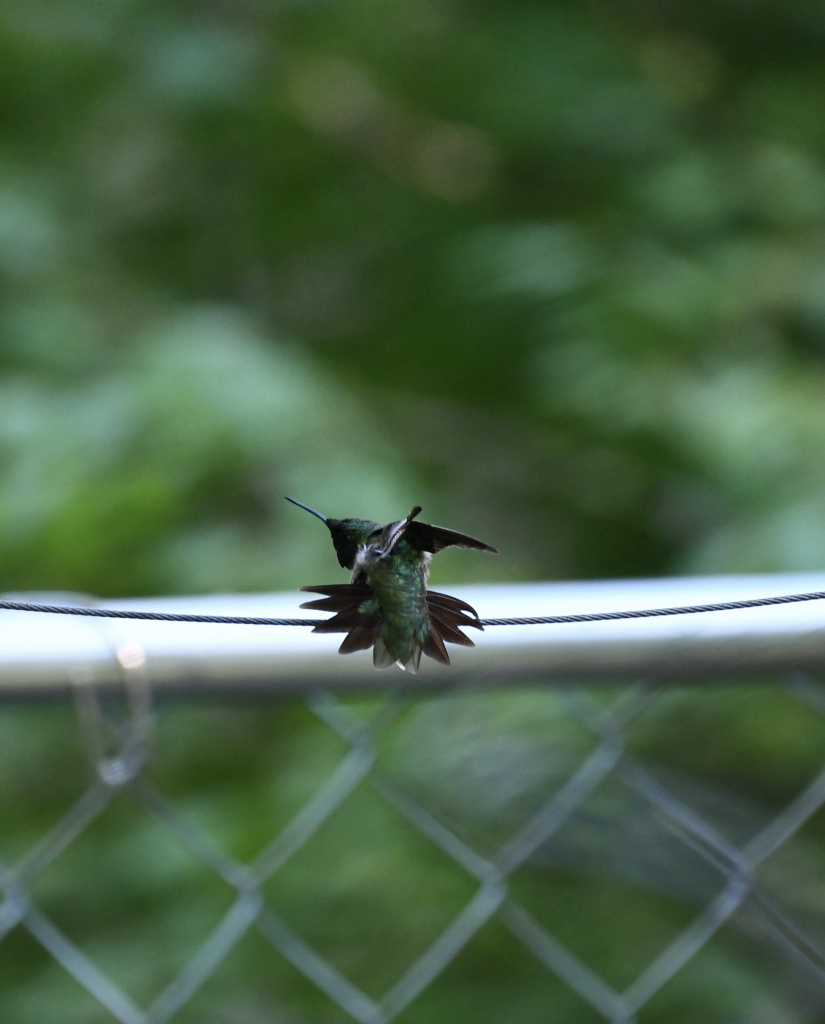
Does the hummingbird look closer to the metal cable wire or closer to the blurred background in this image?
the metal cable wire

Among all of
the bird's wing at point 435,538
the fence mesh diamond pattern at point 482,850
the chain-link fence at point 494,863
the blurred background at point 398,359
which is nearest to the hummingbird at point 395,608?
the bird's wing at point 435,538

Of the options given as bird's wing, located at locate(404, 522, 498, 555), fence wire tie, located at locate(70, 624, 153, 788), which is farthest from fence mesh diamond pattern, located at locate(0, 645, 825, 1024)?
bird's wing, located at locate(404, 522, 498, 555)

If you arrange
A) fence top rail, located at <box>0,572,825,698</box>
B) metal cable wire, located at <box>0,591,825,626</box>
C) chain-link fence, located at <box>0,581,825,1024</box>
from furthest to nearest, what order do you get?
chain-link fence, located at <box>0,581,825,1024</box>
fence top rail, located at <box>0,572,825,698</box>
metal cable wire, located at <box>0,591,825,626</box>

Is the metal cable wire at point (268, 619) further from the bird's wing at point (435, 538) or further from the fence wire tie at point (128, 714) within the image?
the fence wire tie at point (128, 714)

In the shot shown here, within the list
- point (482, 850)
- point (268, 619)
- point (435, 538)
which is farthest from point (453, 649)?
point (482, 850)

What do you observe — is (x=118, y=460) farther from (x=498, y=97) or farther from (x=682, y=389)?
(x=498, y=97)
